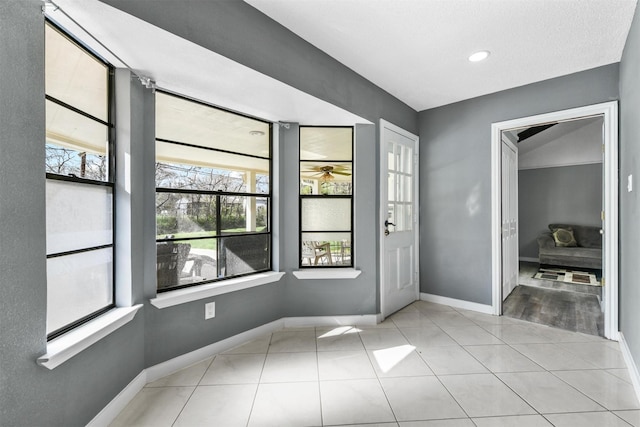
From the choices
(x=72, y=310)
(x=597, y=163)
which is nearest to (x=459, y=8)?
(x=72, y=310)

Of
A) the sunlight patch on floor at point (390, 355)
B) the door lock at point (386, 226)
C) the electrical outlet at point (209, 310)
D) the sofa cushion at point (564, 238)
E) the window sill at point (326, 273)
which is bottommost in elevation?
the sunlight patch on floor at point (390, 355)

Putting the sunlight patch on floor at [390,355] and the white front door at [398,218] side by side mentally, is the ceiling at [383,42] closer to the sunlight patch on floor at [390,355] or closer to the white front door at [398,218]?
the white front door at [398,218]

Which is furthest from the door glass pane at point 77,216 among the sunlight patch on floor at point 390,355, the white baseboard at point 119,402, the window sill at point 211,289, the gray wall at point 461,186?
the gray wall at point 461,186

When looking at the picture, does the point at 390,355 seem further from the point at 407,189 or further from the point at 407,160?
the point at 407,160

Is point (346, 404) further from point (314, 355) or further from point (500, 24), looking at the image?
point (500, 24)

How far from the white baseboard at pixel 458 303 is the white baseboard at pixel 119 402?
317cm

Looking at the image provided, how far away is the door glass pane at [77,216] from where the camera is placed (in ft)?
4.65

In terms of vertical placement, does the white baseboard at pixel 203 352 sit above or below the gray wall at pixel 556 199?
below

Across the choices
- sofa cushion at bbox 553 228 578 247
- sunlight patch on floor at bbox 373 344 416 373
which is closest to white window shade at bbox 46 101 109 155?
sunlight patch on floor at bbox 373 344 416 373

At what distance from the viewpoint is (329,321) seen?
2.96 meters

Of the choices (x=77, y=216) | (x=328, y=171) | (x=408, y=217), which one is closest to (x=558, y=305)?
(x=408, y=217)

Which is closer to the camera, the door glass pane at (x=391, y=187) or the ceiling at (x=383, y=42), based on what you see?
the ceiling at (x=383, y=42)

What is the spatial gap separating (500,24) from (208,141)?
237 centimetres

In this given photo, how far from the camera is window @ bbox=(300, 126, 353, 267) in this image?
299 cm
